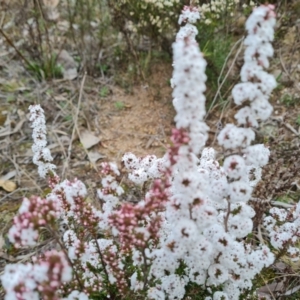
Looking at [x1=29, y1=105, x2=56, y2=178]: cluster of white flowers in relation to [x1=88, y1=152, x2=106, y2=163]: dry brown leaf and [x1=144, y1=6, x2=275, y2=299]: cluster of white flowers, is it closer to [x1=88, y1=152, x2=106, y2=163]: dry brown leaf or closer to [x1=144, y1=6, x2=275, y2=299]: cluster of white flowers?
[x1=144, y1=6, x2=275, y2=299]: cluster of white flowers

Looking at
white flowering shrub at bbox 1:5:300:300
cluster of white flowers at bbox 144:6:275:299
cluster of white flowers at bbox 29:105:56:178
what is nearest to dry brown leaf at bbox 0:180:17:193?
cluster of white flowers at bbox 29:105:56:178

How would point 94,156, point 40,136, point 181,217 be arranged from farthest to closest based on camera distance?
point 94,156 < point 40,136 < point 181,217

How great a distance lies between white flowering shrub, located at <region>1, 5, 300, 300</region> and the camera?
64.4 inches

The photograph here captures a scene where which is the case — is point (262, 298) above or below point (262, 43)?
below

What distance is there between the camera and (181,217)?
6.13ft

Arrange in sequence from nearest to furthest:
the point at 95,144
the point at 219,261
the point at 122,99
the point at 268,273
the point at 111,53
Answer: the point at 219,261
the point at 268,273
the point at 95,144
the point at 122,99
the point at 111,53

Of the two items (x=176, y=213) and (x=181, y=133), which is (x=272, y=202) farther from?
(x=181, y=133)

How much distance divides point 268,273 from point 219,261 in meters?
0.78

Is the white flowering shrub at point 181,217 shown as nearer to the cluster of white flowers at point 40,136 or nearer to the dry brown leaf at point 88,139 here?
the cluster of white flowers at point 40,136

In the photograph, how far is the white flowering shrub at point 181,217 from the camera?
5.36ft

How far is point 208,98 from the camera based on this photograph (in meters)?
4.23

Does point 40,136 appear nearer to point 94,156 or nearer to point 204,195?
point 204,195

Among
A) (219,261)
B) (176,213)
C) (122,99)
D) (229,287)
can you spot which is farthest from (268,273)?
(122,99)

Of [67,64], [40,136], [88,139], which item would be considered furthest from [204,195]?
[67,64]
